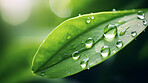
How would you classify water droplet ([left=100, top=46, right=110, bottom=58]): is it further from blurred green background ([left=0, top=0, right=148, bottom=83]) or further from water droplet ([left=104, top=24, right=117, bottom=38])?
blurred green background ([left=0, top=0, right=148, bottom=83])

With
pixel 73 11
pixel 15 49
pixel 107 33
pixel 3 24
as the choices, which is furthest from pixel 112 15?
pixel 3 24

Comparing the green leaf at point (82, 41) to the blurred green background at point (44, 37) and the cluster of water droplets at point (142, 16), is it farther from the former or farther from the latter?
the blurred green background at point (44, 37)

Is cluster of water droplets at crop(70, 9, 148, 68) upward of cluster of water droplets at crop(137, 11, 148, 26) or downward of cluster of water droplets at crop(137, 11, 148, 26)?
downward

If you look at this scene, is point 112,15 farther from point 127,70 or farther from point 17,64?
point 17,64

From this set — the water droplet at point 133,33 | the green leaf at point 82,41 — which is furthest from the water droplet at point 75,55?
the water droplet at point 133,33

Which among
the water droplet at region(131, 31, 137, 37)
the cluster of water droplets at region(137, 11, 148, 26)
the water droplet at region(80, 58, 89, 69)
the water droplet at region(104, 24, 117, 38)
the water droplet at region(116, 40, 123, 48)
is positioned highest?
the cluster of water droplets at region(137, 11, 148, 26)

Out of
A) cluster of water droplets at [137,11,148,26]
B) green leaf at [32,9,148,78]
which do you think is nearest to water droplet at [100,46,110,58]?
green leaf at [32,9,148,78]

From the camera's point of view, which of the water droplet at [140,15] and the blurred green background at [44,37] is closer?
the water droplet at [140,15]
